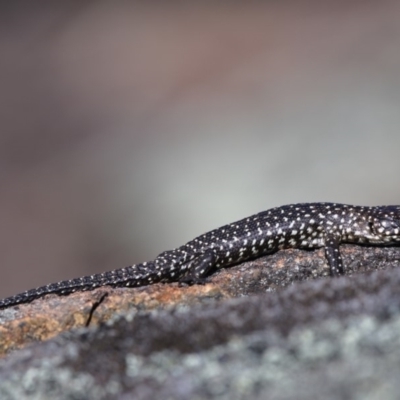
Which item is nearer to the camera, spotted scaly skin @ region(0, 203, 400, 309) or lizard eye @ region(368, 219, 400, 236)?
spotted scaly skin @ region(0, 203, 400, 309)

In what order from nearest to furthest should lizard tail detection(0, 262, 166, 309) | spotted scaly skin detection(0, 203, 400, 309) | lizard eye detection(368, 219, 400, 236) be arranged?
lizard tail detection(0, 262, 166, 309)
spotted scaly skin detection(0, 203, 400, 309)
lizard eye detection(368, 219, 400, 236)

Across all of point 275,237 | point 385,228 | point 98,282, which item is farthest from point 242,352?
point 385,228

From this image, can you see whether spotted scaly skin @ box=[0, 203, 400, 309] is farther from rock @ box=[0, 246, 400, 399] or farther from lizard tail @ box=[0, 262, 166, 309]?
rock @ box=[0, 246, 400, 399]

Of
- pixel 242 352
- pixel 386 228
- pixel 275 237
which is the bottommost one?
pixel 242 352

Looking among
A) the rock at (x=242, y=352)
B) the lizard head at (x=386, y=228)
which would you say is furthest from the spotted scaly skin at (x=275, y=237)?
the rock at (x=242, y=352)

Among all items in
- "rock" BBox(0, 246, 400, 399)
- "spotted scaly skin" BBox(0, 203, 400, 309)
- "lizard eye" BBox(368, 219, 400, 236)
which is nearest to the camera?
"rock" BBox(0, 246, 400, 399)

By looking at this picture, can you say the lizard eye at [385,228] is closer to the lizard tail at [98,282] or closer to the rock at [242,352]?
the lizard tail at [98,282]

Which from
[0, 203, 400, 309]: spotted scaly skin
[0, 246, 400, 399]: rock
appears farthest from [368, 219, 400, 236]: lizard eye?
[0, 246, 400, 399]: rock

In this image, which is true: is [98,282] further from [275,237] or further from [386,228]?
[386,228]

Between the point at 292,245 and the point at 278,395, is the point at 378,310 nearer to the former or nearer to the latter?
the point at 278,395
